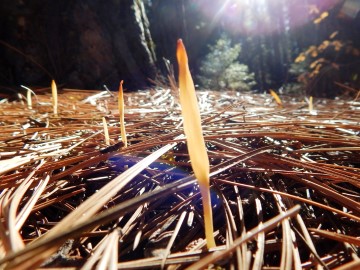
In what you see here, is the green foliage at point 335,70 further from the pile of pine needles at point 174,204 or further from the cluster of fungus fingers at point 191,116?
the cluster of fungus fingers at point 191,116

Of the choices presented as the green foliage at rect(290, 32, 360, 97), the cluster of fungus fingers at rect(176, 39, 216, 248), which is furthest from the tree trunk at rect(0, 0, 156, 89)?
the green foliage at rect(290, 32, 360, 97)

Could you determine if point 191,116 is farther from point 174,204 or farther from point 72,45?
point 72,45

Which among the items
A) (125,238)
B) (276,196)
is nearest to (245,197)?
(276,196)

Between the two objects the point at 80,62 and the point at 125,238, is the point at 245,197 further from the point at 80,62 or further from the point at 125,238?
the point at 80,62

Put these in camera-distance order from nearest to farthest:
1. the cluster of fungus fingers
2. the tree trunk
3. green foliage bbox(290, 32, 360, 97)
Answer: the cluster of fungus fingers
the tree trunk
green foliage bbox(290, 32, 360, 97)

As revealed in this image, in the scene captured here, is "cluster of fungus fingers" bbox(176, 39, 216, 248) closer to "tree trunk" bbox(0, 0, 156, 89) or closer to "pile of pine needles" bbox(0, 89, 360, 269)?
"pile of pine needles" bbox(0, 89, 360, 269)

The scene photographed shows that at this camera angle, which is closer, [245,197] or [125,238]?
[125,238]

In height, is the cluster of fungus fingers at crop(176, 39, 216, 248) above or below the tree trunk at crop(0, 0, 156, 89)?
below

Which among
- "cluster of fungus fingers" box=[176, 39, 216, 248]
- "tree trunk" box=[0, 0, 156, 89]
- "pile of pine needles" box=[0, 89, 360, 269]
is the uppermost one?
"tree trunk" box=[0, 0, 156, 89]

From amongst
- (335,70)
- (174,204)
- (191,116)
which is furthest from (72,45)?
(335,70)
